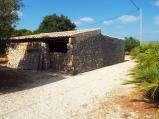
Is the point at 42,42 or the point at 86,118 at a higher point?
the point at 42,42

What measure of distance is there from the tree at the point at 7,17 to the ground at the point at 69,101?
228 cm

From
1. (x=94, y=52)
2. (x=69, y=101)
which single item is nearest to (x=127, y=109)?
(x=69, y=101)

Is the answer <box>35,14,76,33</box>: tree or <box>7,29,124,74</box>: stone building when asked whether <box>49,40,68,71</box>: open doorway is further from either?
<box>35,14,76,33</box>: tree

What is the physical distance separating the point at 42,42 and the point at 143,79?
12695 mm

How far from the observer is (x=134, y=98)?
9.76 meters

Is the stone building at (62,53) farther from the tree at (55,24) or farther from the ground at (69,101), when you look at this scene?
the tree at (55,24)

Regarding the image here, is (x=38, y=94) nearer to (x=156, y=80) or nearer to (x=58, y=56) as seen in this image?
(x=156, y=80)

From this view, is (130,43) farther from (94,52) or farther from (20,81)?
(20,81)

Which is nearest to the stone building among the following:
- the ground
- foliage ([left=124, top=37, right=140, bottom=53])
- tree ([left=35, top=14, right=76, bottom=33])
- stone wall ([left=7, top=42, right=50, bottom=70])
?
stone wall ([left=7, top=42, right=50, bottom=70])

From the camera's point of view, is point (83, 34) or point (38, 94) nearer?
point (38, 94)

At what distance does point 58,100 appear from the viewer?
1051 centimetres

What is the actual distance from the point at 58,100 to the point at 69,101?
47cm

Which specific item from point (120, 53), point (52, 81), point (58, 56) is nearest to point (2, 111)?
point (52, 81)

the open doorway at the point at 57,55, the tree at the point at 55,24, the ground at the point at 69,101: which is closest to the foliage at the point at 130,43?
the tree at the point at 55,24
